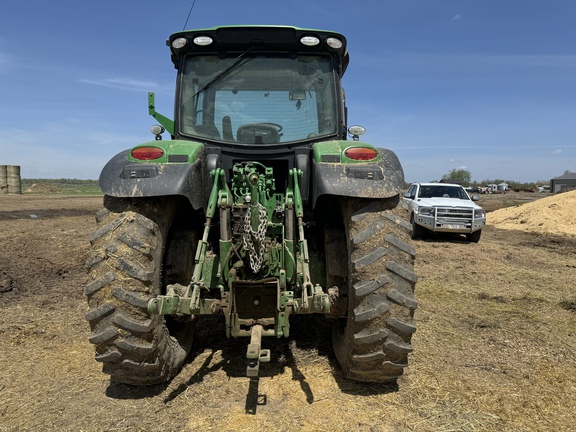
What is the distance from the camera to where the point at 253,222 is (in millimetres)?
3336

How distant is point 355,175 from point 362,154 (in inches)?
8.4

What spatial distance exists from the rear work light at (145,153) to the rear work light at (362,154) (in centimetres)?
145

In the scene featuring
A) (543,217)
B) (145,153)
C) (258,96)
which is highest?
(258,96)

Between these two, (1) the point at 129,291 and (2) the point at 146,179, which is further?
(2) the point at 146,179

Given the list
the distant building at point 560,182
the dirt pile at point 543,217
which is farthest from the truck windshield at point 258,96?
the distant building at point 560,182

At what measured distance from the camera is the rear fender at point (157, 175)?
10.5 feet

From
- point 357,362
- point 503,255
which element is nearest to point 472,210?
point 503,255

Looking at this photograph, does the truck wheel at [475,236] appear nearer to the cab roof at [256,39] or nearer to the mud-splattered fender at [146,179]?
the cab roof at [256,39]

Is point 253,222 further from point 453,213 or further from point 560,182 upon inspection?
point 560,182

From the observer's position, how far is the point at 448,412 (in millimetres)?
3102

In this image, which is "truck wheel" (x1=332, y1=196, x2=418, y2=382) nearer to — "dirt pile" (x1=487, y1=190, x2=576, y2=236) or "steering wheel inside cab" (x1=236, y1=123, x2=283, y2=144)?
"steering wheel inside cab" (x1=236, y1=123, x2=283, y2=144)

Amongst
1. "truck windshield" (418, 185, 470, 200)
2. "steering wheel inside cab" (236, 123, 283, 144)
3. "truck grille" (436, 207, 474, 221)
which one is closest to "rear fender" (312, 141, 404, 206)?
"steering wheel inside cab" (236, 123, 283, 144)

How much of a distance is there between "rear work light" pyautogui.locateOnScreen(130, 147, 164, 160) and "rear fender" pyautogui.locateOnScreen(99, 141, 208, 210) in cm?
4

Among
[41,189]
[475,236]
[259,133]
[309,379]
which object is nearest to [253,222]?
[259,133]
